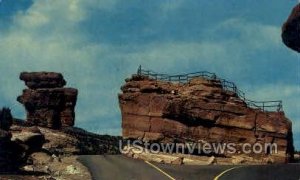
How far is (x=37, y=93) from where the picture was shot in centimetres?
7306

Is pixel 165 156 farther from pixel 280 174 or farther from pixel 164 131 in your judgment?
pixel 280 174

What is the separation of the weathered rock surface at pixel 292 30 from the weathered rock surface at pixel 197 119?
25.7ft

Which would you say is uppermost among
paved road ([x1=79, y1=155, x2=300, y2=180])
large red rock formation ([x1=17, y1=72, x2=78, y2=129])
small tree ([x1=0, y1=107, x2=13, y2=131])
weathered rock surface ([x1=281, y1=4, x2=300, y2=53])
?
weathered rock surface ([x1=281, y1=4, x2=300, y2=53])

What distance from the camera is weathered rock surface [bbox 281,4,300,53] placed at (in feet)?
179

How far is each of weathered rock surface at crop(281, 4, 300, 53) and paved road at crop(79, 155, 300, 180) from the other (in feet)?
57.0

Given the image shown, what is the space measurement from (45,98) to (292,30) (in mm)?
33236

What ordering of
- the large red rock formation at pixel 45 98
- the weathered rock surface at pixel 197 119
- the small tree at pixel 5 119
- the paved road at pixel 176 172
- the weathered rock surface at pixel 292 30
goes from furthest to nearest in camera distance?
the large red rock formation at pixel 45 98 → the weathered rock surface at pixel 197 119 → the weathered rock surface at pixel 292 30 → the small tree at pixel 5 119 → the paved road at pixel 176 172

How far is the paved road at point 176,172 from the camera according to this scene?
36.9 m

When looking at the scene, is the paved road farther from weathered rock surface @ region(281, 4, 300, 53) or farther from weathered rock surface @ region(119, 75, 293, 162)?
weathered rock surface @ region(281, 4, 300, 53)

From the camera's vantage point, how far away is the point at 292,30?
191ft

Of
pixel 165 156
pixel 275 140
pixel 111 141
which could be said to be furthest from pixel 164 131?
pixel 111 141

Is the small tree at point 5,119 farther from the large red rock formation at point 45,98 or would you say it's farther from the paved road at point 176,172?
the large red rock formation at point 45,98

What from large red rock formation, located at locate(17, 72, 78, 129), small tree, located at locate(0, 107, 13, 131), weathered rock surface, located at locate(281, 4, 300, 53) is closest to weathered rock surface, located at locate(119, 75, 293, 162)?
weathered rock surface, located at locate(281, 4, 300, 53)

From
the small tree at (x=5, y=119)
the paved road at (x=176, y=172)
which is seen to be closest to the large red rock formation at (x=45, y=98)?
the small tree at (x=5, y=119)
